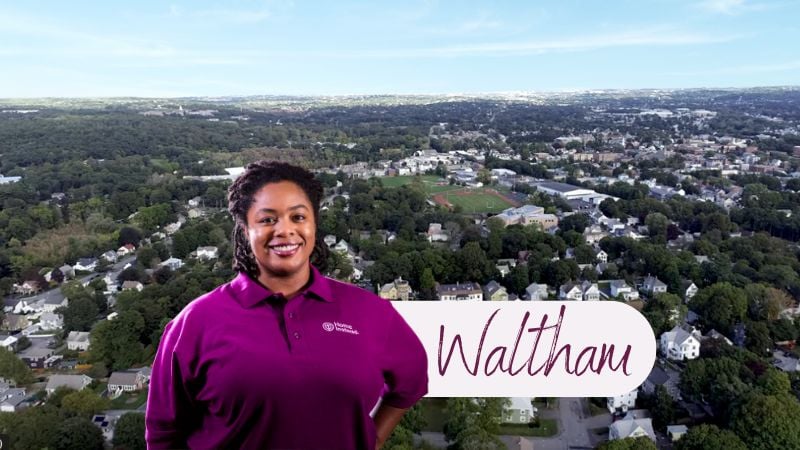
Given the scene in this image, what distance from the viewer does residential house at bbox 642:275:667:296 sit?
9742 millimetres

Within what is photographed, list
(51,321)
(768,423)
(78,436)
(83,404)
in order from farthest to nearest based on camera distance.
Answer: (51,321)
(83,404)
(78,436)
(768,423)

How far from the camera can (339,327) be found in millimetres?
837

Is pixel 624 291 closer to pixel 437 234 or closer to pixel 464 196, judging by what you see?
pixel 437 234

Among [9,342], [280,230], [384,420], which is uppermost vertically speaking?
[280,230]

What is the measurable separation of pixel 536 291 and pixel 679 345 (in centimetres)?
261

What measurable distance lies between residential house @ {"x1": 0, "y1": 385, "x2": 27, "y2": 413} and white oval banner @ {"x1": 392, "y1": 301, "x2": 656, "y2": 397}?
6946mm

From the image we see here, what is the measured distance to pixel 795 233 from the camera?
520 inches

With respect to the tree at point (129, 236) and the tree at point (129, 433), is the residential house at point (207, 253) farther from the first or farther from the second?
the tree at point (129, 433)

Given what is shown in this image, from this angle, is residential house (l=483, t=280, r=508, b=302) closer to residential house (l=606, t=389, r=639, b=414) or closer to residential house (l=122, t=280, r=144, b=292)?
residential house (l=606, t=389, r=639, b=414)

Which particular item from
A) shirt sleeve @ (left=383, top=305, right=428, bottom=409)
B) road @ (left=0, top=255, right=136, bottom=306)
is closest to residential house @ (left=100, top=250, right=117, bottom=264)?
road @ (left=0, top=255, right=136, bottom=306)

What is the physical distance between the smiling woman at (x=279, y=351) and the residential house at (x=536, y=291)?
9.01 meters

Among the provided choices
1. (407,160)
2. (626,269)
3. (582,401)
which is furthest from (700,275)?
(407,160)

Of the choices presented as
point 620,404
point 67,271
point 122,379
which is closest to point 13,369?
point 122,379

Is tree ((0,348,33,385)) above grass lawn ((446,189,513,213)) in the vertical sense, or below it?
above
